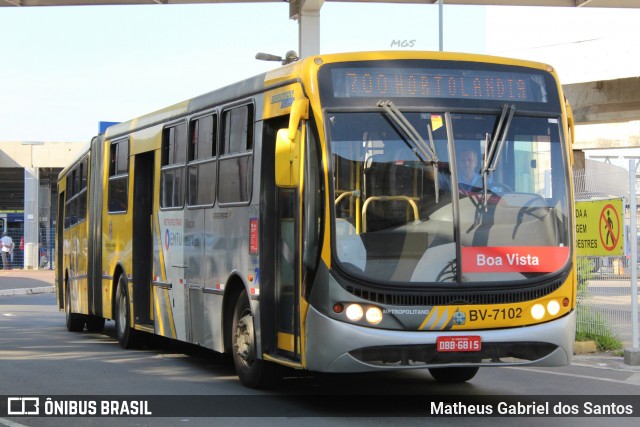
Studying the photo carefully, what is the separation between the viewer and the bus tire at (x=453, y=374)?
466 inches

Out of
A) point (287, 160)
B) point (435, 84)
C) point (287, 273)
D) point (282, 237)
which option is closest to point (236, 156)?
point (282, 237)

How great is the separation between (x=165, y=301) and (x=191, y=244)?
4.62 ft

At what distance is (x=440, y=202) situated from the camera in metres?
9.50

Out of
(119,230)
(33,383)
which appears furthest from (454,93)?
(119,230)

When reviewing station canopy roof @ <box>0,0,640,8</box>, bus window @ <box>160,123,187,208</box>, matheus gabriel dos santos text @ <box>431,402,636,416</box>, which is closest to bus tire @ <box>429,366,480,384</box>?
matheus gabriel dos santos text @ <box>431,402,636,416</box>

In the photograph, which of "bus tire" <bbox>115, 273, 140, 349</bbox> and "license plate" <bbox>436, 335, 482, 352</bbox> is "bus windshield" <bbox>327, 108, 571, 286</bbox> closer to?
"license plate" <bbox>436, 335, 482, 352</bbox>

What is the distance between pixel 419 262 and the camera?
9.36 m

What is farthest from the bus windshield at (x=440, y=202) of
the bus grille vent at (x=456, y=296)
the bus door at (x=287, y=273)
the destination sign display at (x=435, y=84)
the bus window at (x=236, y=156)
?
the bus window at (x=236, y=156)

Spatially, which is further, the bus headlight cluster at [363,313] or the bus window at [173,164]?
the bus window at [173,164]

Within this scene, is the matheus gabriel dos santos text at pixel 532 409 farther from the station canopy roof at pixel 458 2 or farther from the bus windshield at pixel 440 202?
the station canopy roof at pixel 458 2

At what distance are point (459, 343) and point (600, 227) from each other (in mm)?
6075

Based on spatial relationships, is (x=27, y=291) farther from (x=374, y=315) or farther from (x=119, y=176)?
(x=374, y=315)

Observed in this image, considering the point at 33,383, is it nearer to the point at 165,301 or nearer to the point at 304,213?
the point at 165,301

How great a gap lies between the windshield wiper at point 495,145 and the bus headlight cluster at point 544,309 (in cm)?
100
